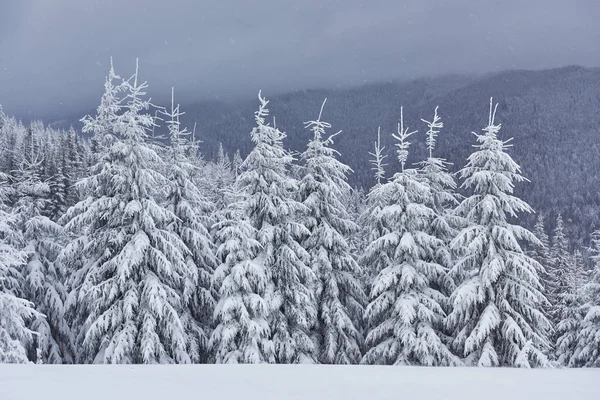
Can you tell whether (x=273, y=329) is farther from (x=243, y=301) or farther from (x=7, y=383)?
(x=7, y=383)

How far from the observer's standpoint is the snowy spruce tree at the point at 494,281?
17.1m

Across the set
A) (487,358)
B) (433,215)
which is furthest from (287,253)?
(487,358)

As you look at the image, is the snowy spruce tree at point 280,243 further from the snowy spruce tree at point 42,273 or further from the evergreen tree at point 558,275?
the evergreen tree at point 558,275

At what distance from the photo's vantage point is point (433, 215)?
20.6 m

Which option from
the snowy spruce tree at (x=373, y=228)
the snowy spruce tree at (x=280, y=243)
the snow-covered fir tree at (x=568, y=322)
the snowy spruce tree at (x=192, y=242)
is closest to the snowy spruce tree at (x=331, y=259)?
the snowy spruce tree at (x=280, y=243)

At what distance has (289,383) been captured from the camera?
20.8ft

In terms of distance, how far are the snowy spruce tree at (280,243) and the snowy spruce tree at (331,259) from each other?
0.54 metres

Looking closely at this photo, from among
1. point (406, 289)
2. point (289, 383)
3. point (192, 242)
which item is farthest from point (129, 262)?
point (289, 383)

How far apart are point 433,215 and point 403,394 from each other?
51.0 feet

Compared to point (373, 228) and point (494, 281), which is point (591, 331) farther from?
point (373, 228)

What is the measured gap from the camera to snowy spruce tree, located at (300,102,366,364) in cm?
1980

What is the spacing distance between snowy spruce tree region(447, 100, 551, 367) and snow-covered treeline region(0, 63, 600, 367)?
0.06 meters

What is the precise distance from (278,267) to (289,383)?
533 inches

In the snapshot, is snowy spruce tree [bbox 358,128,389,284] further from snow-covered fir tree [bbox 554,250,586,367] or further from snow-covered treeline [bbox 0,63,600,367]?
snow-covered fir tree [bbox 554,250,586,367]
